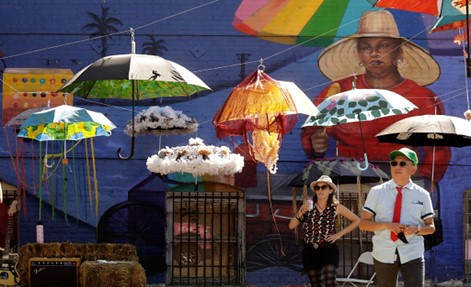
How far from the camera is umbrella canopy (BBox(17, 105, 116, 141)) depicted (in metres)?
13.4

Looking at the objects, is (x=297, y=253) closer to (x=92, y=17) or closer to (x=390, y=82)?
(x=390, y=82)

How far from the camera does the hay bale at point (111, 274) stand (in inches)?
489

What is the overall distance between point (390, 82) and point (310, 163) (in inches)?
75.9

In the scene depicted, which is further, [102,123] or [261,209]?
[261,209]

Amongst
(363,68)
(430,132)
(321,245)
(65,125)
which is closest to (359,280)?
(430,132)

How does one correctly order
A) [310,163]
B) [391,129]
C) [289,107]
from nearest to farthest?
[289,107]
[391,129]
[310,163]

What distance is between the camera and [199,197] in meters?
15.8

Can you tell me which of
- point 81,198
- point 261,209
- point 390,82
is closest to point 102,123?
point 81,198

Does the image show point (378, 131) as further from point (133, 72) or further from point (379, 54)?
point (133, 72)

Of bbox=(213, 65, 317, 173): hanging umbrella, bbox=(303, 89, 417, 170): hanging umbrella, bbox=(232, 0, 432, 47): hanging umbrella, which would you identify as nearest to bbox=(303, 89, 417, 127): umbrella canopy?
bbox=(303, 89, 417, 170): hanging umbrella

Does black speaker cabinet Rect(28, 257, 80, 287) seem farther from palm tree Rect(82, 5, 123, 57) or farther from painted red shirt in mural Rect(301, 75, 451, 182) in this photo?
painted red shirt in mural Rect(301, 75, 451, 182)

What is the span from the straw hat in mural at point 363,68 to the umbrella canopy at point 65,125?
12.2ft

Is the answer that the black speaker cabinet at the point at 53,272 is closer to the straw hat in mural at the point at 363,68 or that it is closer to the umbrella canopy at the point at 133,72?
the umbrella canopy at the point at 133,72

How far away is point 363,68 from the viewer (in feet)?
51.9
